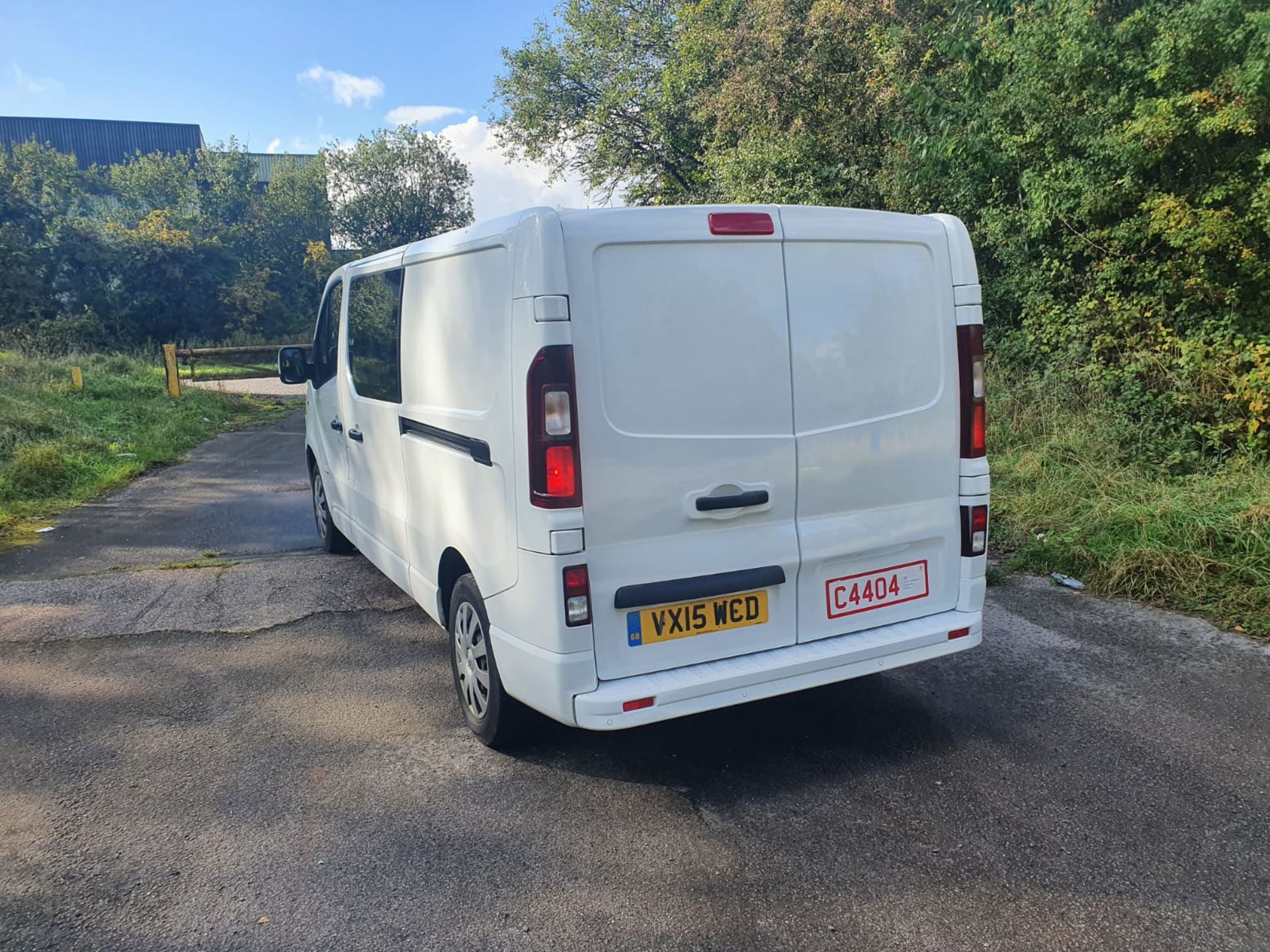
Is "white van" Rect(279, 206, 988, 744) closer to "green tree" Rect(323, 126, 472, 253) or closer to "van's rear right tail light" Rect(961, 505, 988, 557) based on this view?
"van's rear right tail light" Rect(961, 505, 988, 557)

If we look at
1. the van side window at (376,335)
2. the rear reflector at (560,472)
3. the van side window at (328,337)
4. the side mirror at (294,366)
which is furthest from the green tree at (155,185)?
the rear reflector at (560,472)

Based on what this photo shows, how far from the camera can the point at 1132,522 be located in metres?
5.96

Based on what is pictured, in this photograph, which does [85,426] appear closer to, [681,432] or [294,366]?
[294,366]

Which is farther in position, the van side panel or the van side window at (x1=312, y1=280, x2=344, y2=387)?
the van side window at (x1=312, y1=280, x2=344, y2=387)

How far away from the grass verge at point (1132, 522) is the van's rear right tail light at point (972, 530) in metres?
2.22

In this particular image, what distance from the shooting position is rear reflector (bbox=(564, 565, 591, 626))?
304cm

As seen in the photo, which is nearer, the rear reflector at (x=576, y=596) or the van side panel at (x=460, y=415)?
the rear reflector at (x=576, y=596)

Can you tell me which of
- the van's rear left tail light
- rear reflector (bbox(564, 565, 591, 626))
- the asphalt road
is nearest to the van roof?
the van's rear left tail light

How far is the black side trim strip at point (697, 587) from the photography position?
3.13 metres

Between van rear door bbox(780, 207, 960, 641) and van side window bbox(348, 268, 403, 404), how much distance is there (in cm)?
207

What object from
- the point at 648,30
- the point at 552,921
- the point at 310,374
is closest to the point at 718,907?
the point at 552,921

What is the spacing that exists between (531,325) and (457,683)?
1.77m

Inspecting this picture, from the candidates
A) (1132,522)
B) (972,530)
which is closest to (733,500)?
(972,530)

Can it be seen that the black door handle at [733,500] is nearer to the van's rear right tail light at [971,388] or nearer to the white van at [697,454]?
the white van at [697,454]
